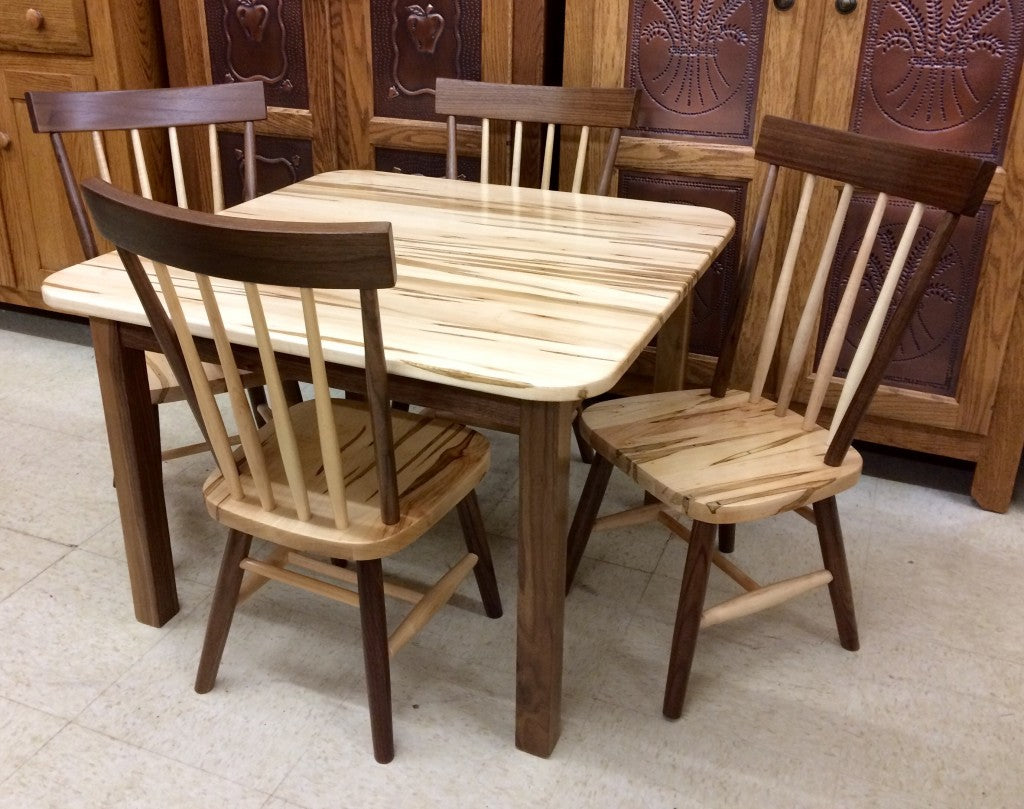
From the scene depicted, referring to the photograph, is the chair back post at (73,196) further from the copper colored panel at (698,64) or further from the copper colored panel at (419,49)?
the copper colored panel at (698,64)

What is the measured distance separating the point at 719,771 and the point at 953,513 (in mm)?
1035

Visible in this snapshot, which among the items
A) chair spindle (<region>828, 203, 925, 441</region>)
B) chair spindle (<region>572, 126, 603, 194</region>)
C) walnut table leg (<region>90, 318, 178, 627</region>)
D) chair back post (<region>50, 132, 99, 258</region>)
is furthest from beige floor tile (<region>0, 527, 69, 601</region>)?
chair spindle (<region>828, 203, 925, 441</region>)

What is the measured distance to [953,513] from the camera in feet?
7.23

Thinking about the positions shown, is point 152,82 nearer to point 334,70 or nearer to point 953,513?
point 334,70

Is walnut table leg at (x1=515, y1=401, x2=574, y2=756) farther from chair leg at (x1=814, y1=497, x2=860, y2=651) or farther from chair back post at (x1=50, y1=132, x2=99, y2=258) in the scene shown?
chair back post at (x1=50, y1=132, x2=99, y2=258)

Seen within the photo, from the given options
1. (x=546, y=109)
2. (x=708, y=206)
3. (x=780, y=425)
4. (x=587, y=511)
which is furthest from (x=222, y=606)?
(x=708, y=206)

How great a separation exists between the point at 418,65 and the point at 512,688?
151cm

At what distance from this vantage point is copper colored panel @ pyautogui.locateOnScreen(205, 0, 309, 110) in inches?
96.5

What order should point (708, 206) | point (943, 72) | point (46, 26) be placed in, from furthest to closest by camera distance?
point (46, 26) → point (708, 206) → point (943, 72)

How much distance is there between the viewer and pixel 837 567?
169 cm

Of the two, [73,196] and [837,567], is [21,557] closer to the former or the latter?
[73,196]

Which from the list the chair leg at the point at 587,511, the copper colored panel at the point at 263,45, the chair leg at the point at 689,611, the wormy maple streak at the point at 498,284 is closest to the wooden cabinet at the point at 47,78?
the copper colored panel at the point at 263,45

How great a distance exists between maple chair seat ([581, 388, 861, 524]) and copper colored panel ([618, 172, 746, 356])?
48 cm

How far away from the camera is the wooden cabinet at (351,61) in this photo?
2.29 meters
